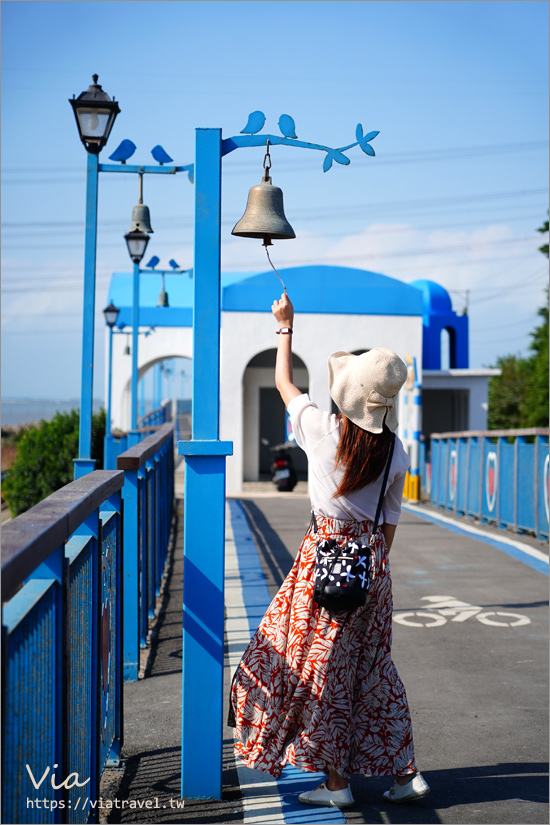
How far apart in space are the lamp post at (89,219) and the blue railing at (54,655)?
5058 mm

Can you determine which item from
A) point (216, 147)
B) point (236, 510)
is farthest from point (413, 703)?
point (236, 510)

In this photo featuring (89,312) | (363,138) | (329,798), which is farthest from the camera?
(89,312)

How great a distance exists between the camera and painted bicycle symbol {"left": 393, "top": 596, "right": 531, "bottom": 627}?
730 cm

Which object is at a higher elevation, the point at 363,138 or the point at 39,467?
the point at 363,138

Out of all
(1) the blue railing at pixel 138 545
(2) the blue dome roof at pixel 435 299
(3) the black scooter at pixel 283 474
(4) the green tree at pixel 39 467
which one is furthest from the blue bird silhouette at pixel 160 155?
(2) the blue dome roof at pixel 435 299

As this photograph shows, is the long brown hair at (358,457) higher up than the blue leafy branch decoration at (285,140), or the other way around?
the blue leafy branch decoration at (285,140)

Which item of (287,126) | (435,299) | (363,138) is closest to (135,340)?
(363,138)

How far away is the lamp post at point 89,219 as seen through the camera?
8.66m

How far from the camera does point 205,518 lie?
12.8 ft

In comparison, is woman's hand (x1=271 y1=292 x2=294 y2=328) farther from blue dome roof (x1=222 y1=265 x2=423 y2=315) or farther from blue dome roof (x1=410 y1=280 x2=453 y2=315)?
blue dome roof (x1=410 y1=280 x2=453 y2=315)

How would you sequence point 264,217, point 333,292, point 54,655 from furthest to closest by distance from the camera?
point 333,292, point 264,217, point 54,655

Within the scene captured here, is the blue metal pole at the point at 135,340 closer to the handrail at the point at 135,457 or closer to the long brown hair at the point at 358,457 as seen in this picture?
the handrail at the point at 135,457

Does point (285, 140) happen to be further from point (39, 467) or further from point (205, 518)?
point (39, 467)

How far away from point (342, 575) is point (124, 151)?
23.9ft
